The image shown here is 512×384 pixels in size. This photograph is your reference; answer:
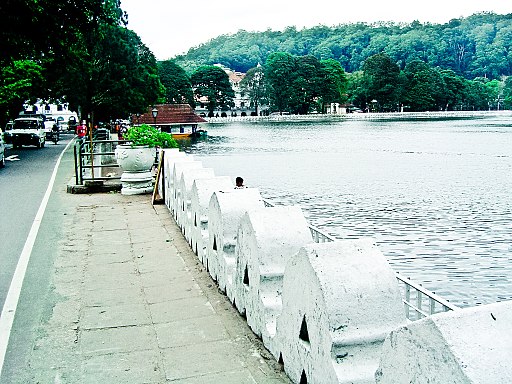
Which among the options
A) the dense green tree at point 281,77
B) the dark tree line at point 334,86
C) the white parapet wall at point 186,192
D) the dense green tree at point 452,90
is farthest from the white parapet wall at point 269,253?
the dense green tree at point 452,90

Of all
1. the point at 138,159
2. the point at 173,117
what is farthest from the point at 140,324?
the point at 173,117

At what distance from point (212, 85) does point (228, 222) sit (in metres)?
141

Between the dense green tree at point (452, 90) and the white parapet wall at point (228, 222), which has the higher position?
the dense green tree at point (452, 90)

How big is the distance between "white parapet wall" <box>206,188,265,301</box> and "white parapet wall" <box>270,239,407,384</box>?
238 cm

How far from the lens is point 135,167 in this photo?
14773mm

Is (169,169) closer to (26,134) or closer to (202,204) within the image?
(202,204)

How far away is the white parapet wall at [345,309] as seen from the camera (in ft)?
13.4

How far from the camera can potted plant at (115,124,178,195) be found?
48.2 feet

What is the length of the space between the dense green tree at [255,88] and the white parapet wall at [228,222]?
147425mm

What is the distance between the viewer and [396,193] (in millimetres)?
31438

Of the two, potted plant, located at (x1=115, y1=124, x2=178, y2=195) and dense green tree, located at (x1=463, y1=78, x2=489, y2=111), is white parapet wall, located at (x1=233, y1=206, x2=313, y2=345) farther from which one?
dense green tree, located at (x1=463, y1=78, x2=489, y2=111)

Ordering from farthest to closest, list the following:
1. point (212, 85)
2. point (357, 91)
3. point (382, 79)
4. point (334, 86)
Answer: point (357, 91), point (212, 85), point (382, 79), point (334, 86)

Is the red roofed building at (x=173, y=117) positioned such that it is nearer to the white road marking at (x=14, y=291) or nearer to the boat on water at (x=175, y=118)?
the boat on water at (x=175, y=118)

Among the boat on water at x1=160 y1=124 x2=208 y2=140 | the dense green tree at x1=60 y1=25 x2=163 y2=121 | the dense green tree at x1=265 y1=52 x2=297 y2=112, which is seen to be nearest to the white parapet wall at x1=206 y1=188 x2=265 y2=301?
the dense green tree at x1=60 y1=25 x2=163 y2=121
